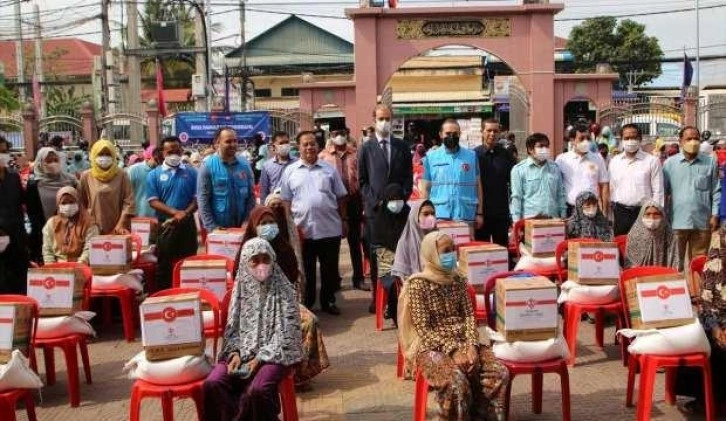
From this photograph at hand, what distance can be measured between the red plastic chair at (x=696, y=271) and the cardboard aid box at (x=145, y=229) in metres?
4.97

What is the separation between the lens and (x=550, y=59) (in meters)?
19.6

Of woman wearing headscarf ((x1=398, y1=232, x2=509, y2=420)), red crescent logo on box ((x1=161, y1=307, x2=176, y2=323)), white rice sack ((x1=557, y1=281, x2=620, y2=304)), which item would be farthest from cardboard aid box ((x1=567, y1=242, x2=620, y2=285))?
red crescent logo on box ((x1=161, y1=307, x2=176, y2=323))

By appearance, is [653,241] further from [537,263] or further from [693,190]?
[693,190]

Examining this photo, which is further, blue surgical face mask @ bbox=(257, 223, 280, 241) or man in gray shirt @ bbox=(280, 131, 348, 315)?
man in gray shirt @ bbox=(280, 131, 348, 315)

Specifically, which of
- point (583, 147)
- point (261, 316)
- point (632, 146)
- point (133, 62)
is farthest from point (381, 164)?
point (133, 62)

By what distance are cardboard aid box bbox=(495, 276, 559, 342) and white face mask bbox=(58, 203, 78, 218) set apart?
13.3 feet

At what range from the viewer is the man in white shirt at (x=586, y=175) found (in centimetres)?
846

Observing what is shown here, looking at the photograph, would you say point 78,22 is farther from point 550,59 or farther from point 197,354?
point 197,354

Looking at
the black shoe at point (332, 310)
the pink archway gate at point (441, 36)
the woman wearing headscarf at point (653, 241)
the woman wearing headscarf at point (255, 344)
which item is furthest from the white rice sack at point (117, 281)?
the pink archway gate at point (441, 36)

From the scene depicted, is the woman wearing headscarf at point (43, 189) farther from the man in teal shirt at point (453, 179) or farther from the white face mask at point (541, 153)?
the white face mask at point (541, 153)

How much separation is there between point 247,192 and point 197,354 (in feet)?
10.5

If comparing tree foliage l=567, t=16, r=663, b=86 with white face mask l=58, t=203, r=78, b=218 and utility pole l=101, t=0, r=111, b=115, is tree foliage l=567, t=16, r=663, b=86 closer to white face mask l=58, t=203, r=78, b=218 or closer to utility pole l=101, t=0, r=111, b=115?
utility pole l=101, t=0, r=111, b=115

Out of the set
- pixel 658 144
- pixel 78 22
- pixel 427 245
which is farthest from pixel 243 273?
pixel 78 22

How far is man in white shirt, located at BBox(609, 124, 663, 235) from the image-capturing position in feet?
25.3
